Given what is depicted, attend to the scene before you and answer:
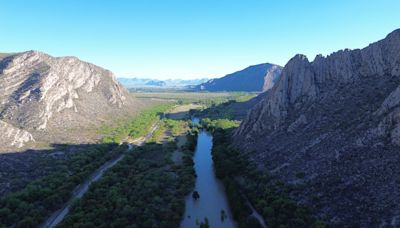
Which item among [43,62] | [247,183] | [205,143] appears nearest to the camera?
[247,183]

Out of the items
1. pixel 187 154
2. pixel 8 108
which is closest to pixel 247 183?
pixel 187 154

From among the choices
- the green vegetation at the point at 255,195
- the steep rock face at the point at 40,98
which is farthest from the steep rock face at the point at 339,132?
the steep rock face at the point at 40,98

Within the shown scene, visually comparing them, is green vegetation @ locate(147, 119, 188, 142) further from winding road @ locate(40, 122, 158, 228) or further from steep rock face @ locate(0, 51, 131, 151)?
steep rock face @ locate(0, 51, 131, 151)

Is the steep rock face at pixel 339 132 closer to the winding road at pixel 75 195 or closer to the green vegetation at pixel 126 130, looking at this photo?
the winding road at pixel 75 195

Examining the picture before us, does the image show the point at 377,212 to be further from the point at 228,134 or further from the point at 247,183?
Result: the point at 228,134

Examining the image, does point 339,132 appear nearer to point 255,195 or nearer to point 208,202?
point 255,195

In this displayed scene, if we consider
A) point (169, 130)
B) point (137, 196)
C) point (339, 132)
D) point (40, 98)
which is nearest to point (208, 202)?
point (137, 196)
